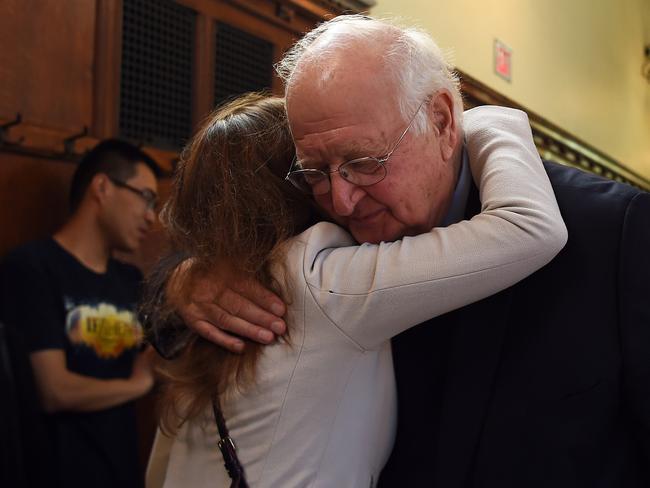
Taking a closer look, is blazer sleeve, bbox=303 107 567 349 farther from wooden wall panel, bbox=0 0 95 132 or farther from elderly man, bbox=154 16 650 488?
wooden wall panel, bbox=0 0 95 132

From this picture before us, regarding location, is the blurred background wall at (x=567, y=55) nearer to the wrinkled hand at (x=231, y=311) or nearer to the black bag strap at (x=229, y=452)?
the wrinkled hand at (x=231, y=311)

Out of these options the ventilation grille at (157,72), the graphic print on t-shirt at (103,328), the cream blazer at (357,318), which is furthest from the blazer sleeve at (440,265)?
the ventilation grille at (157,72)

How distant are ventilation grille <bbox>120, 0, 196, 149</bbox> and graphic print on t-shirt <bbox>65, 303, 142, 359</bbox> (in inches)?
30.2

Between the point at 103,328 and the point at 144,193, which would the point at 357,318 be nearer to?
the point at 103,328

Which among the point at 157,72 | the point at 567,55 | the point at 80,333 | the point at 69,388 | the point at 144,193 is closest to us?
the point at 69,388

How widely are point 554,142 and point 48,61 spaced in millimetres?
4819

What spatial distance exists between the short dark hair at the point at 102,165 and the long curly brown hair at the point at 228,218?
1.33 meters

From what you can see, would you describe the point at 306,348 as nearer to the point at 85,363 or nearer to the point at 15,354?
the point at 15,354

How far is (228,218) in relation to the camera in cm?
117

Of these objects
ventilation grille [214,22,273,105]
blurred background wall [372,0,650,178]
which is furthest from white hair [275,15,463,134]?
blurred background wall [372,0,650,178]

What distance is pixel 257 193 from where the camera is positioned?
3.92 feet

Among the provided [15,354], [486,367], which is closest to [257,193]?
[486,367]

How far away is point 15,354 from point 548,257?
1.31 m

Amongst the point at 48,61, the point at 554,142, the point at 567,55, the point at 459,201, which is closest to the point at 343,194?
the point at 459,201
